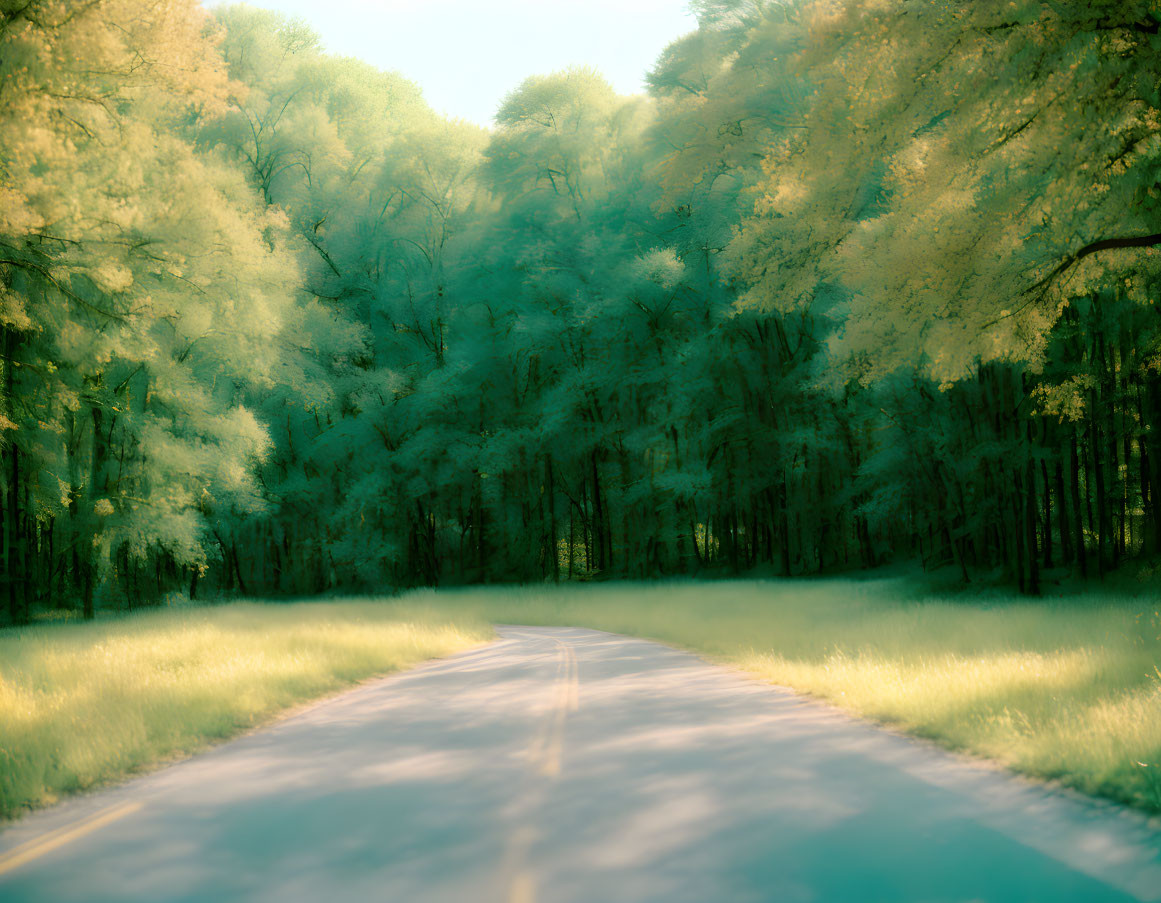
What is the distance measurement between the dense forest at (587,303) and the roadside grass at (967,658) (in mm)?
4202

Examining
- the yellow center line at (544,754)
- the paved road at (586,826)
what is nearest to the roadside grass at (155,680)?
the paved road at (586,826)

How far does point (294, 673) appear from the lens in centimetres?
1352

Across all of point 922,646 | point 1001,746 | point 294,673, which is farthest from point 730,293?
point 1001,746

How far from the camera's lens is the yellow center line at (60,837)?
5.34 metres

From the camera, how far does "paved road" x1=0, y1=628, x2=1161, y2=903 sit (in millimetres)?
4652

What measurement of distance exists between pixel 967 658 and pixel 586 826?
29.3ft

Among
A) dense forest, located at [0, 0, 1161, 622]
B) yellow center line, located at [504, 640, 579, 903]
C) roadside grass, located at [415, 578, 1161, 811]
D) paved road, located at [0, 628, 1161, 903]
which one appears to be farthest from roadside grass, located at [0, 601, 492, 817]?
roadside grass, located at [415, 578, 1161, 811]

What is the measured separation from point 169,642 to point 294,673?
4.72 meters

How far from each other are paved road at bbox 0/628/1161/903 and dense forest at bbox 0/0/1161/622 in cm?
844

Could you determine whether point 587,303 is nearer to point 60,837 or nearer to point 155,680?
point 155,680

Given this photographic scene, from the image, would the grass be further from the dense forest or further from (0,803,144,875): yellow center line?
the dense forest

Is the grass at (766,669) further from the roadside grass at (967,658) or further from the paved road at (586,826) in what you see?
the paved road at (586,826)

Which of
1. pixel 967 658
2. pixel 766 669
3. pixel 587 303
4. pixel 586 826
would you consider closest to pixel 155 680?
pixel 766 669

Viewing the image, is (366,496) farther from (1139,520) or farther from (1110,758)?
(1110,758)
